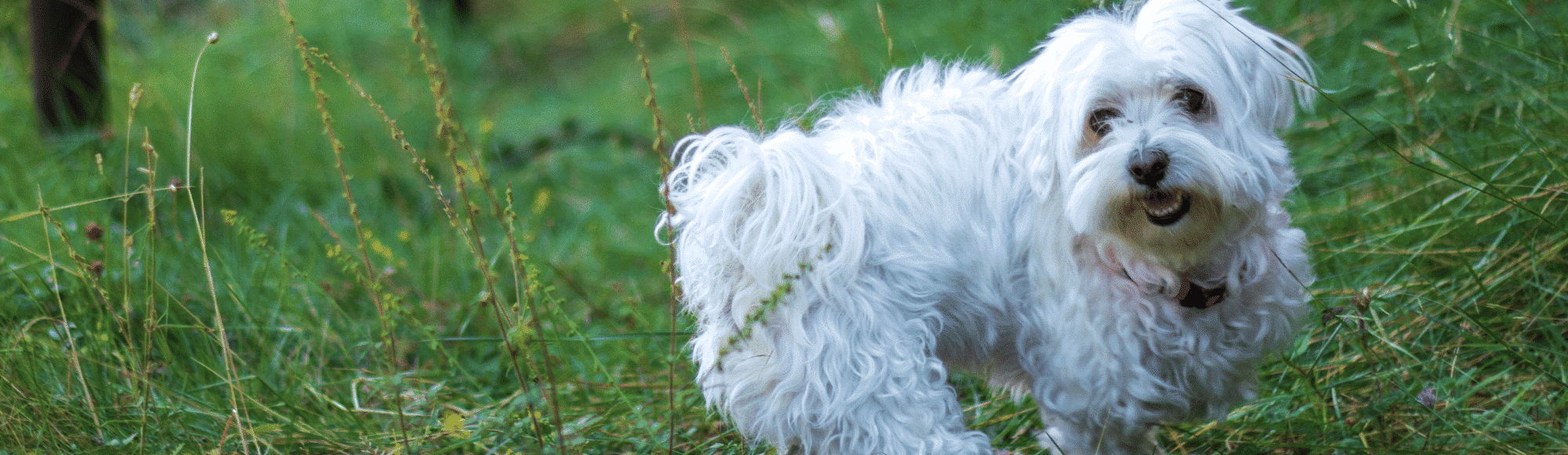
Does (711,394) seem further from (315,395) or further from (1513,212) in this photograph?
(1513,212)

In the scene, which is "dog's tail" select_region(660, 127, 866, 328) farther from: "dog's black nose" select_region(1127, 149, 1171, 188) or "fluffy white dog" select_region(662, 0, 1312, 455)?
"dog's black nose" select_region(1127, 149, 1171, 188)

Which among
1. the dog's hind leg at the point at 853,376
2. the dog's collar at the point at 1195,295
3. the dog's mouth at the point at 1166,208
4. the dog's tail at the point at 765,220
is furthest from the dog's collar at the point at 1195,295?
the dog's tail at the point at 765,220

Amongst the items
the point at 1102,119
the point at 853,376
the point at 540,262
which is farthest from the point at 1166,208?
the point at 540,262

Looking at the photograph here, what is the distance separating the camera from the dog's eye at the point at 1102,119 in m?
1.78

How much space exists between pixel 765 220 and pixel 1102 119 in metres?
0.64

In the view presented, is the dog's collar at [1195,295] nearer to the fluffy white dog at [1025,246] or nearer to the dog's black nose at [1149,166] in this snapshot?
the fluffy white dog at [1025,246]

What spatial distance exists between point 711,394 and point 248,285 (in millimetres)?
1931

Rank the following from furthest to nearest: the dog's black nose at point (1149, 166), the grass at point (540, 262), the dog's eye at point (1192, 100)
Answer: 1. the grass at point (540, 262)
2. the dog's eye at point (1192, 100)
3. the dog's black nose at point (1149, 166)

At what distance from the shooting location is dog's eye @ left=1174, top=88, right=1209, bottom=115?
1754mm

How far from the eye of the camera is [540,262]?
11.3ft

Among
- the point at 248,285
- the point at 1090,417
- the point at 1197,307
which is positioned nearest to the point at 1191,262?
the point at 1197,307

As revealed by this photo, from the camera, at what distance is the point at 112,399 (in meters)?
2.33

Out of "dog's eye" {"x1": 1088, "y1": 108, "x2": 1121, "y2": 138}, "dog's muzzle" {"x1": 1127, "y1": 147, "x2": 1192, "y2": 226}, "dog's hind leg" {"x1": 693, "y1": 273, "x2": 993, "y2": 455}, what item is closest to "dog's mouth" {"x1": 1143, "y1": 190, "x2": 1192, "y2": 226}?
"dog's muzzle" {"x1": 1127, "y1": 147, "x2": 1192, "y2": 226}

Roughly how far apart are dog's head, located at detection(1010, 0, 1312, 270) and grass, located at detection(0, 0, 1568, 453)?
0.23m
